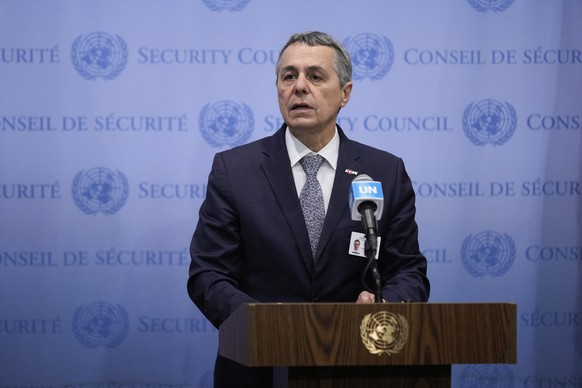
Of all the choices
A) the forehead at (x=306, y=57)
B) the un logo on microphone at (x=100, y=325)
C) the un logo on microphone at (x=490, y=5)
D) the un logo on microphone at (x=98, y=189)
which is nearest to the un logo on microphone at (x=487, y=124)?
the un logo on microphone at (x=490, y=5)

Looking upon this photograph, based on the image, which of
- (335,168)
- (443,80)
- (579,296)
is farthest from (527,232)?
(335,168)

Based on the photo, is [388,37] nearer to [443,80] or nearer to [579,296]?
[443,80]

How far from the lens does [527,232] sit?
448 centimetres

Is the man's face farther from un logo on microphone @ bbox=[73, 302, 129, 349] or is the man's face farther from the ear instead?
un logo on microphone @ bbox=[73, 302, 129, 349]

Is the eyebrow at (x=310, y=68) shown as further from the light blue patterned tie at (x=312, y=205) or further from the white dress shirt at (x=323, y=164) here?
the light blue patterned tie at (x=312, y=205)

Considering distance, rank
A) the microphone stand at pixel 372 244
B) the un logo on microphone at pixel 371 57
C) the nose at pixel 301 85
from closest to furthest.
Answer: the microphone stand at pixel 372 244 → the nose at pixel 301 85 → the un logo on microphone at pixel 371 57

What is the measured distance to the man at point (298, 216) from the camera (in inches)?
124

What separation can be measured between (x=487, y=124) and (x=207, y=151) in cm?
143

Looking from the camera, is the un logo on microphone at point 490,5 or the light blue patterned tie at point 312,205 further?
the un logo on microphone at point 490,5

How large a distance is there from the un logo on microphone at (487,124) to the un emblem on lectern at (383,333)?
243cm

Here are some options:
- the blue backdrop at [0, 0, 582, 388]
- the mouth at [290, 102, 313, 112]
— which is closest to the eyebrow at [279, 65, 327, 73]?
the mouth at [290, 102, 313, 112]

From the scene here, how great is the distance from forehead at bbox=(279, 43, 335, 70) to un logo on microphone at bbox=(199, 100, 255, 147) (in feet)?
3.30

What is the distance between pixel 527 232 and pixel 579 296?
1.41ft

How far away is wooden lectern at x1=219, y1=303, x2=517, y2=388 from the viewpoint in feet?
7.01
